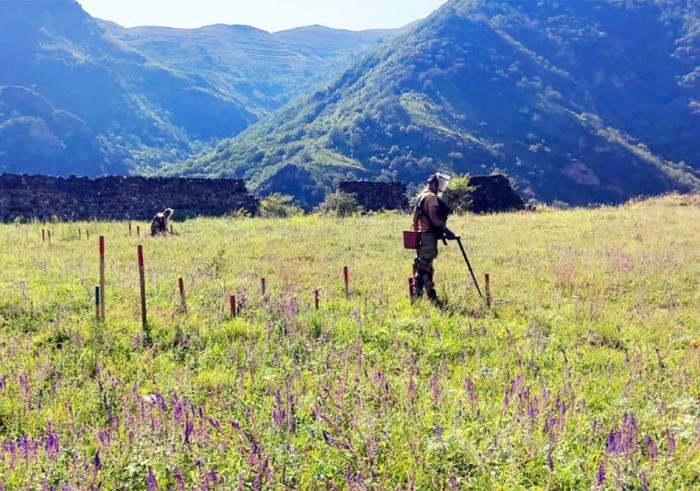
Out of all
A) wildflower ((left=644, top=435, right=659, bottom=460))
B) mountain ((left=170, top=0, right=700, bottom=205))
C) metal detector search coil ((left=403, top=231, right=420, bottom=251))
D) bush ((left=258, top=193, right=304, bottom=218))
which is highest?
mountain ((left=170, top=0, right=700, bottom=205))

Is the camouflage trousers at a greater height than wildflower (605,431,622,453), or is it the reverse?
the camouflage trousers

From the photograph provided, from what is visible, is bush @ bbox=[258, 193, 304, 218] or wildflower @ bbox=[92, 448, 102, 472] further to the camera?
bush @ bbox=[258, 193, 304, 218]

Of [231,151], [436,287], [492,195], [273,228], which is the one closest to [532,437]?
[436,287]

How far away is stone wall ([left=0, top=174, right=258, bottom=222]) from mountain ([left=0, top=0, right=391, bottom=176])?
84.9 meters

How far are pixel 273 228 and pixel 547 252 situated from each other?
7.63 metres

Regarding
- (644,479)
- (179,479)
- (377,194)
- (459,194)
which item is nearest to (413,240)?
(644,479)

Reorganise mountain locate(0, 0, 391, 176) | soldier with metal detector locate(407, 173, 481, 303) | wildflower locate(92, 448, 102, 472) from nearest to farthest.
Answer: wildflower locate(92, 448, 102, 472) < soldier with metal detector locate(407, 173, 481, 303) < mountain locate(0, 0, 391, 176)

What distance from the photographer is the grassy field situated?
8.82 feet

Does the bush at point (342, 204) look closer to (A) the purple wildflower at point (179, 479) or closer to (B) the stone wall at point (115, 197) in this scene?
(B) the stone wall at point (115, 197)

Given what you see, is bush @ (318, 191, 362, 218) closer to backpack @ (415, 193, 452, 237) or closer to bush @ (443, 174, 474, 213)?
bush @ (443, 174, 474, 213)

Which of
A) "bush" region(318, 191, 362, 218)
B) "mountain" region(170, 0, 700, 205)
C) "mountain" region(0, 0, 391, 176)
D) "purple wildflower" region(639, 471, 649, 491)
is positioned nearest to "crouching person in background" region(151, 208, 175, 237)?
"bush" region(318, 191, 362, 218)

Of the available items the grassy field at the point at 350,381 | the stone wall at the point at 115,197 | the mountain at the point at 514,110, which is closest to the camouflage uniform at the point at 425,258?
the grassy field at the point at 350,381

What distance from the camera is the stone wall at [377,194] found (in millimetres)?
25266

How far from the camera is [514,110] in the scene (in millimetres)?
117188
